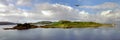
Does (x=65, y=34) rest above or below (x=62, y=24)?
below

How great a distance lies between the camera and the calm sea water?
5.76 metres

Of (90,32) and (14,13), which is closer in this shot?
(14,13)

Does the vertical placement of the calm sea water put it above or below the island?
below

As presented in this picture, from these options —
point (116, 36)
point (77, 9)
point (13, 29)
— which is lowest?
point (116, 36)

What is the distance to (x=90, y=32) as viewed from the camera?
234 inches

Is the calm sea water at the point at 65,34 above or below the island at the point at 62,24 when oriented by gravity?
below

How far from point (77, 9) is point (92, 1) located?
448mm

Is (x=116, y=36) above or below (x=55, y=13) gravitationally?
below

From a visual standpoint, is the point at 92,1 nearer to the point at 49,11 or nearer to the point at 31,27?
the point at 49,11

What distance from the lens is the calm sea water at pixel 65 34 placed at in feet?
18.9

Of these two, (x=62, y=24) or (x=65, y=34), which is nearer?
(x=62, y=24)

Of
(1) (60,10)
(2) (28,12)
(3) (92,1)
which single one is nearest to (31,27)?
(2) (28,12)

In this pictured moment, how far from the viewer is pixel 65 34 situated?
5.93m

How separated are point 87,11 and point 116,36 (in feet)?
3.44
